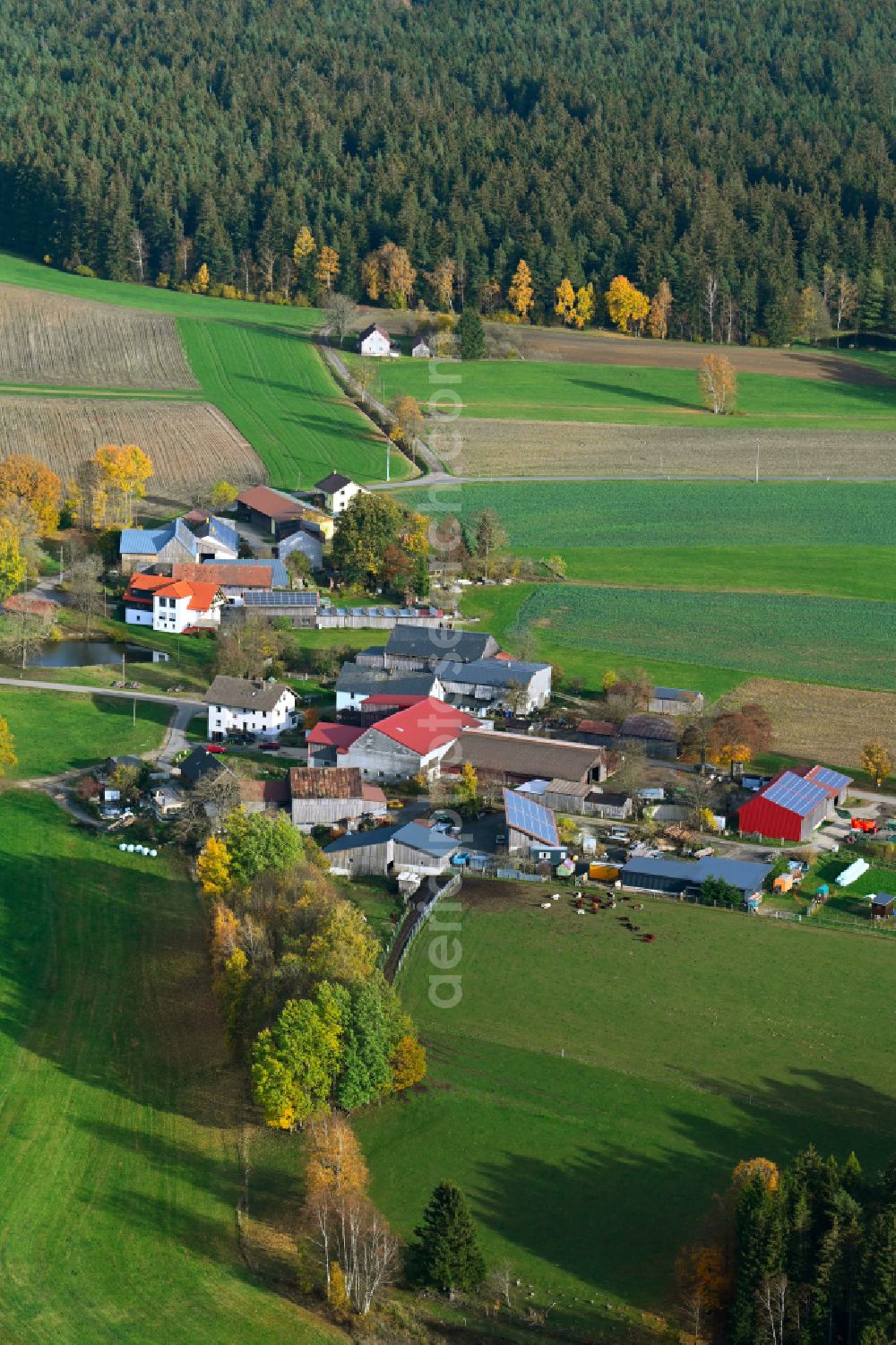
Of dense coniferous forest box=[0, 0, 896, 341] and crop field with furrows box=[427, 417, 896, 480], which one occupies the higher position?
dense coniferous forest box=[0, 0, 896, 341]

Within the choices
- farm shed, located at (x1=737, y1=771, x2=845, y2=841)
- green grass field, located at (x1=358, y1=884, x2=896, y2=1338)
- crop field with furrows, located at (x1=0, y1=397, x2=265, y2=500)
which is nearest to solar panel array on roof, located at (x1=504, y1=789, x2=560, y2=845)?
green grass field, located at (x1=358, y1=884, x2=896, y2=1338)

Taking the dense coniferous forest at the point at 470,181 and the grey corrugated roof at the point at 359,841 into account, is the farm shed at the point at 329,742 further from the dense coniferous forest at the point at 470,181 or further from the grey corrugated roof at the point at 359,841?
the dense coniferous forest at the point at 470,181

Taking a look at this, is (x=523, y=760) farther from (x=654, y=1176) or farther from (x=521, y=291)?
(x=521, y=291)

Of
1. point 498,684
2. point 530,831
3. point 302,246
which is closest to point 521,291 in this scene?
point 302,246

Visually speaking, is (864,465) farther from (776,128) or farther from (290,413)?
(776,128)

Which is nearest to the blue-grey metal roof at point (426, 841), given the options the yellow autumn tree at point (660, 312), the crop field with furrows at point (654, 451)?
the crop field with furrows at point (654, 451)

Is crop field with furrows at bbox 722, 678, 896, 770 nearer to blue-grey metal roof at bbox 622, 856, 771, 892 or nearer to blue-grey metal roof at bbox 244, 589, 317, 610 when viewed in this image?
blue-grey metal roof at bbox 622, 856, 771, 892
